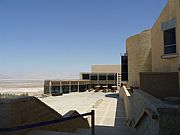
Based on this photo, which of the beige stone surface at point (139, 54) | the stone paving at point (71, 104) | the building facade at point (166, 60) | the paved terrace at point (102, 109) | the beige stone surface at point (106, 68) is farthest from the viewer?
the beige stone surface at point (106, 68)

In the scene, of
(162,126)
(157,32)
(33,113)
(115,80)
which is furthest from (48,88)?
(162,126)

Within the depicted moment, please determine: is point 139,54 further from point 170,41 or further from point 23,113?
point 23,113

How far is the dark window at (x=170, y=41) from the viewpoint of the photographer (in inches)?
541

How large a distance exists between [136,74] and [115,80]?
74.5ft

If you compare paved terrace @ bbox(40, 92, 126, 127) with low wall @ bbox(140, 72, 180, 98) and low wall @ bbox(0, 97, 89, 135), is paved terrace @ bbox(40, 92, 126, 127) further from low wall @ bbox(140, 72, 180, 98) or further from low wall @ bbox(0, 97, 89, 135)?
low wall @ bbox(0, 97, 89, 135)

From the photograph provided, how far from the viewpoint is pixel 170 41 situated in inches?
554

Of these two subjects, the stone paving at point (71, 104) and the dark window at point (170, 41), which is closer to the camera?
the dark window at point (170, 41)

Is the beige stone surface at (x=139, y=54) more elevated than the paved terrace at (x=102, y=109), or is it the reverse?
the beige stone surface at (x=139, y=54)

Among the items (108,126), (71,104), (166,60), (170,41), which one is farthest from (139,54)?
(108,126)

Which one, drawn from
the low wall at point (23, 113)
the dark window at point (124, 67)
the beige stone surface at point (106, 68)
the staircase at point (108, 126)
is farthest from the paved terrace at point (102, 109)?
the beige stone surface at point (106, 68)

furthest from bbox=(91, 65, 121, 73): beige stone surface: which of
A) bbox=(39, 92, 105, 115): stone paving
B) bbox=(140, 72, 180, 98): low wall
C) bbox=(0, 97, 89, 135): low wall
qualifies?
bbox=(0, 97, 89, 135): low wall

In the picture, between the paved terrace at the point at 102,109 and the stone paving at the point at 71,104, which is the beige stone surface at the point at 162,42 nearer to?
the paved terrace at the point at 102,109

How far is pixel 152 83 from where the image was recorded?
11.8 metres

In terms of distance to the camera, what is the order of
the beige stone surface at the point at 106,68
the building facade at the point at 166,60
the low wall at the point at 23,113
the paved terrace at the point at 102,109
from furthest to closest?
1. the beige stone surface at the point at 106,68
2. the paved terrace at the point at 102,109
3. the building facade at the point at 166,60
4. the low wall at the point at 23,113
